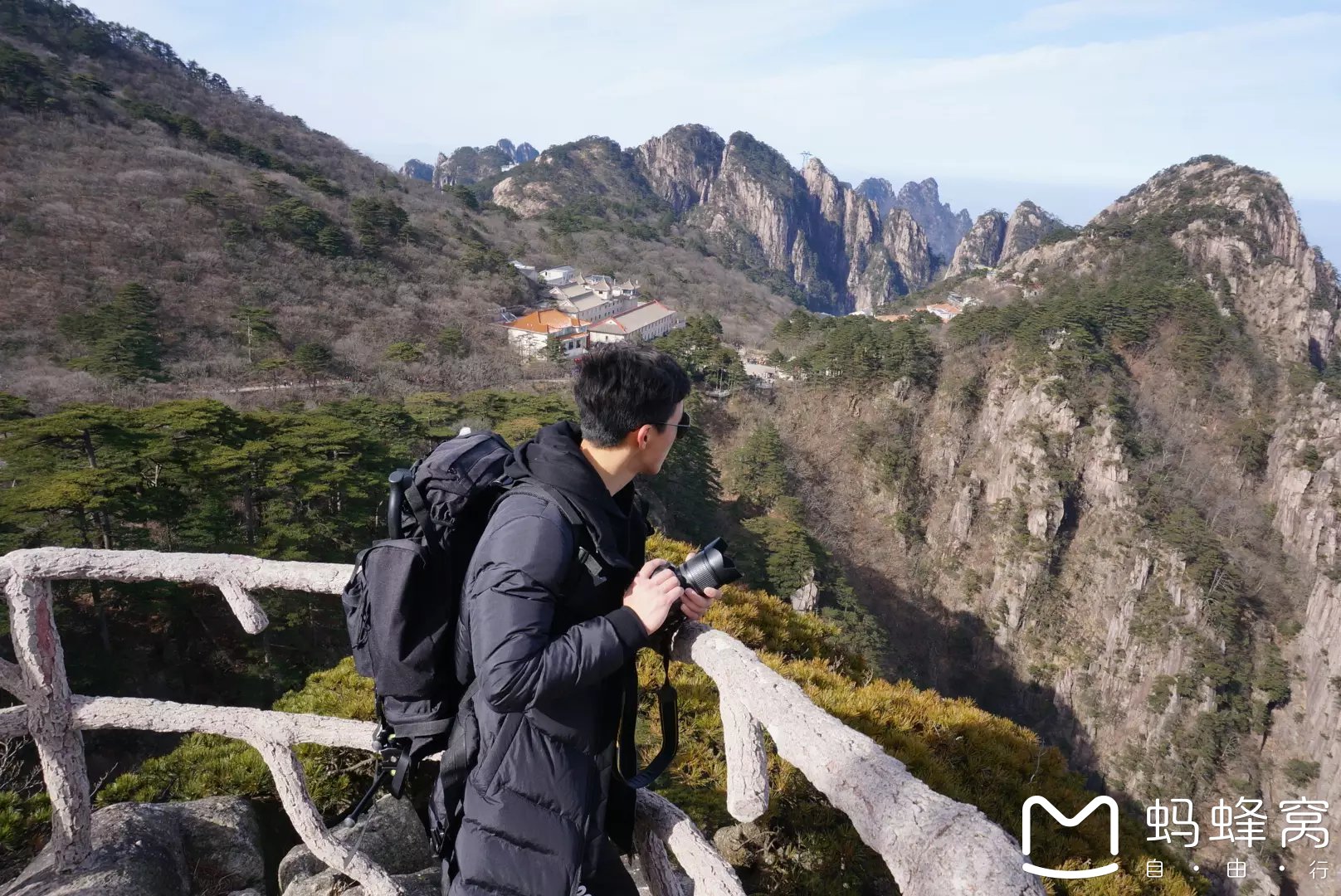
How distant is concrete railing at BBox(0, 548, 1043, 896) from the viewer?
3.23ft

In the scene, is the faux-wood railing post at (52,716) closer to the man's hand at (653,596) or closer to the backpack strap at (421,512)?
the backpack strap at (421,512)

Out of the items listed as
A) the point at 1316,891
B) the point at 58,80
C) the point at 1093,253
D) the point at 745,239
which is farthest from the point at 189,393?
the point at 745,239

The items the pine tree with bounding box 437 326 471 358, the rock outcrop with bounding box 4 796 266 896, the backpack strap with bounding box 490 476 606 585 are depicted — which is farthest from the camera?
the pine tree with bounding box 437 326 471 358

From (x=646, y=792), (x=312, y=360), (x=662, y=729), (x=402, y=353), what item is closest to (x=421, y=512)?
(x=662, y=729)

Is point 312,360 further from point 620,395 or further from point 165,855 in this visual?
point 620,395

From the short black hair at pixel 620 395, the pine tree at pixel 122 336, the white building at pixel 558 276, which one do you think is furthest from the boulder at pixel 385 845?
the white building at pixel 558 276

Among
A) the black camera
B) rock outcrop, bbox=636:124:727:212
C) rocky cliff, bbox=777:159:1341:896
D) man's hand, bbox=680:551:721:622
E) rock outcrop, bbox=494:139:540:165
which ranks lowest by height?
rocky cliff, bbox=777:159:1341:896

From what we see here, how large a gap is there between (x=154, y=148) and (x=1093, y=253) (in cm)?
5243

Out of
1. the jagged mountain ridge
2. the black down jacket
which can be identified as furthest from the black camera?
the jagged mountain ridge

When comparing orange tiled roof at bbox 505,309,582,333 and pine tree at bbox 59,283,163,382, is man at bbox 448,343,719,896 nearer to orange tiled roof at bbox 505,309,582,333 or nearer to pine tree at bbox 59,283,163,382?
pine tree at bbox 59,283,163,382

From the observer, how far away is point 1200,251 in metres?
39.8

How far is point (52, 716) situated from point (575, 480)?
183cm

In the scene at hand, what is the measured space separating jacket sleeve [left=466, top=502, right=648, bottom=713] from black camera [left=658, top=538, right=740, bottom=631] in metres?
0.20

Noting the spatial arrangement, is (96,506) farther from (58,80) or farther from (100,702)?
(58,80)
